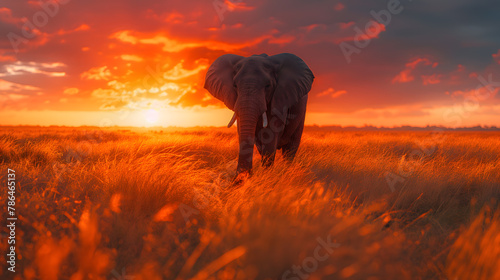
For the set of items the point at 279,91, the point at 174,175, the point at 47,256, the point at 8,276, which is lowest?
the point at 8,276

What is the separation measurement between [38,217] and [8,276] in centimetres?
109

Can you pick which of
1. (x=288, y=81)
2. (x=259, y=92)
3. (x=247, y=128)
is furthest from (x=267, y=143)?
(x=288, y=81)

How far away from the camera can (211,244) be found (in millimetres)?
2867

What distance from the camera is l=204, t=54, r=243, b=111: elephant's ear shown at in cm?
657

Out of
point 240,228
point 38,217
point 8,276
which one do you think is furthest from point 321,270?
point 38,217

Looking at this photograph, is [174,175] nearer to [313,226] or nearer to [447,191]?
[313,226]

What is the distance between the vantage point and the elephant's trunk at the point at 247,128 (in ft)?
19.5

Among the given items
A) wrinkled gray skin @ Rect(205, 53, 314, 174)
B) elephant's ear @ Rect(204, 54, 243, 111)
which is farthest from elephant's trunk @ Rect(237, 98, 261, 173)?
elephant's ear @ Rect(204, 54, 243, 111)

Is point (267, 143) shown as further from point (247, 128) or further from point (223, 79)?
point (223, 79)

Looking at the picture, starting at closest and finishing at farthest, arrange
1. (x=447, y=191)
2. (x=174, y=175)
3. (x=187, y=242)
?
(x=187, y=242) < (x=174, y=175) < (x=447, y=191)

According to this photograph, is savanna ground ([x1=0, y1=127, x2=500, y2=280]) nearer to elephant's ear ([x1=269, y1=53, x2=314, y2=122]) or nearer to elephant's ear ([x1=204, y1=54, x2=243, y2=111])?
elephant's ear ([x1=269, y1=53, x2=314, y2=122])

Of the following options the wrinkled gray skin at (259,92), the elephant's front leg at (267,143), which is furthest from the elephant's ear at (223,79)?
the elephant's front leg at (267,143)

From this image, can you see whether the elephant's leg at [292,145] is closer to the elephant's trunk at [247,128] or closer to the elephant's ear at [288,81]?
the elephant's ear at [288,81]

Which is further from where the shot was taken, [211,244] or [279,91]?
[279,91]
